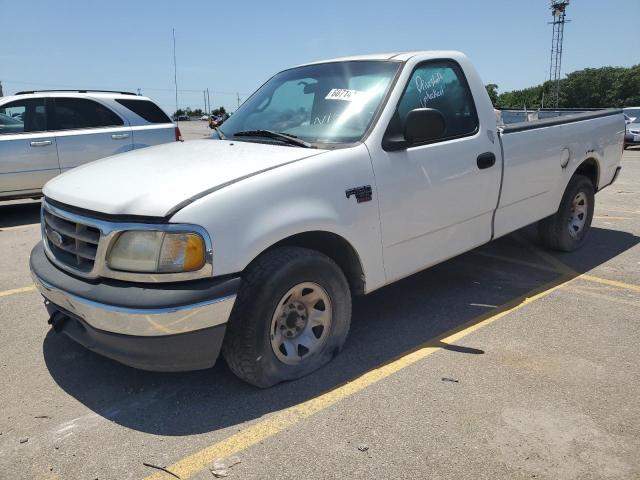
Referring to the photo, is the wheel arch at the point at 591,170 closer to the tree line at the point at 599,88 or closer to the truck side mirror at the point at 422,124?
the truck side mirror at the point at 422,124

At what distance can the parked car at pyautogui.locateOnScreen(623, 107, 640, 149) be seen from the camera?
1930cm

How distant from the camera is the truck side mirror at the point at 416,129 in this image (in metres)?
3.39

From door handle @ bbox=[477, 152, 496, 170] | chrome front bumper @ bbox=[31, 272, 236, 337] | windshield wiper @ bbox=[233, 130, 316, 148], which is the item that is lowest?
chrome front bumper @ bbox=[31, 272, 236, 337]

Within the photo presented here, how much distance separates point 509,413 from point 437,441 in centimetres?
49

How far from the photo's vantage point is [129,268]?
266cm

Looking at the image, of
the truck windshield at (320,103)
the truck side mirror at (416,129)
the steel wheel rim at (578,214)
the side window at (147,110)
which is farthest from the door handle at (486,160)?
the side window at (147,110)

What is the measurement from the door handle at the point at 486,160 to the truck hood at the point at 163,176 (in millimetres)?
1488

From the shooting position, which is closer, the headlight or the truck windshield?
the headlight

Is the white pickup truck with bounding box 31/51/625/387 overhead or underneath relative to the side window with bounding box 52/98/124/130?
underneath

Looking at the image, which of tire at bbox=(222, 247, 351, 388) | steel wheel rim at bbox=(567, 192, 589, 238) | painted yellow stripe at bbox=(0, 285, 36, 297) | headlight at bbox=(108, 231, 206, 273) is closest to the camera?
headlight at bbox=(108, 231, 206, 273)

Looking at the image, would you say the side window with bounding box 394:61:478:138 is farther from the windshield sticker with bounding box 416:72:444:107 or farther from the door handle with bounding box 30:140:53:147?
the door handle with bounding box 30:140:53:147

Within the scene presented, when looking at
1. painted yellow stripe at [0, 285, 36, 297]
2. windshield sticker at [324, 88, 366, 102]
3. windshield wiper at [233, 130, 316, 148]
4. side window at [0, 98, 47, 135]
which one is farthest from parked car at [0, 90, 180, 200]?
windshield sticker at [324, 88, 366, 102]

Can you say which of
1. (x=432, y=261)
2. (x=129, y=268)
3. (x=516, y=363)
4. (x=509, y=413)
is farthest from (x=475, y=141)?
(x=129, y=268)

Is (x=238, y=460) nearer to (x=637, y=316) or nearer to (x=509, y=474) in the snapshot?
(x=509, y=474)
